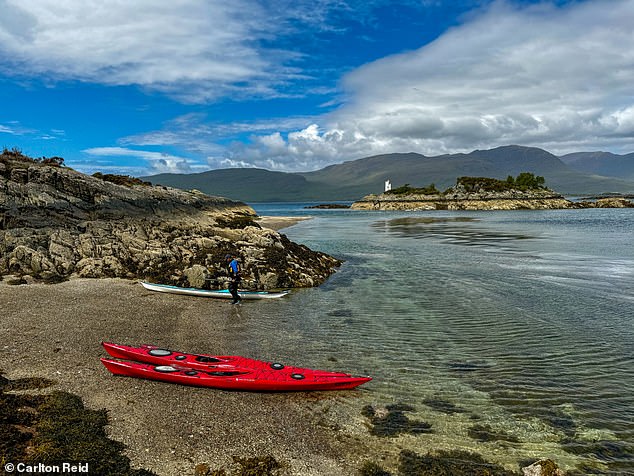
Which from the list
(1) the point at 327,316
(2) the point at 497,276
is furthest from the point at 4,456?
(2) the point at 497,276

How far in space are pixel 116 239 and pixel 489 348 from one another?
95.7 feet

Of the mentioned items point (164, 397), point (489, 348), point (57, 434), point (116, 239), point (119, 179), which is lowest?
point (489, 348)

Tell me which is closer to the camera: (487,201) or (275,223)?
(275,223)

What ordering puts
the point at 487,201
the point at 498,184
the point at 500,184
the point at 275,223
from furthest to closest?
1. the point at 498,184
2. the point at 500,184
3. the point at 487,201
4. the point at 275,223

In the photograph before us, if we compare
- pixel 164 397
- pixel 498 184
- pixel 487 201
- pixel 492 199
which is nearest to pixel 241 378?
pixel 164 397

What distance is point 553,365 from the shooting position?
14.7m

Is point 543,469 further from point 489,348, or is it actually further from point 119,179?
point 119,179

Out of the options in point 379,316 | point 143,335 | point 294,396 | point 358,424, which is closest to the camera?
point 358,424

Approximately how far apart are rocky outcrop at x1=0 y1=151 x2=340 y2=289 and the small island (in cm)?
13743

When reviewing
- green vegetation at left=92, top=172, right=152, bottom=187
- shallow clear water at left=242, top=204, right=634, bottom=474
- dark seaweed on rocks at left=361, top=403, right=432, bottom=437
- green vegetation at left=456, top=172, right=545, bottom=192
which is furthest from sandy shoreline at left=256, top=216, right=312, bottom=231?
green vegetation at left=456, top=172, right=545, bottom=192

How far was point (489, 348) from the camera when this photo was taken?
16.5 m

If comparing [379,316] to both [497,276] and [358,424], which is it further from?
[497,276]

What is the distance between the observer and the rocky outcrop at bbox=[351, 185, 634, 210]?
147750 millimetres

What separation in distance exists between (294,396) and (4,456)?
7.39 meters
